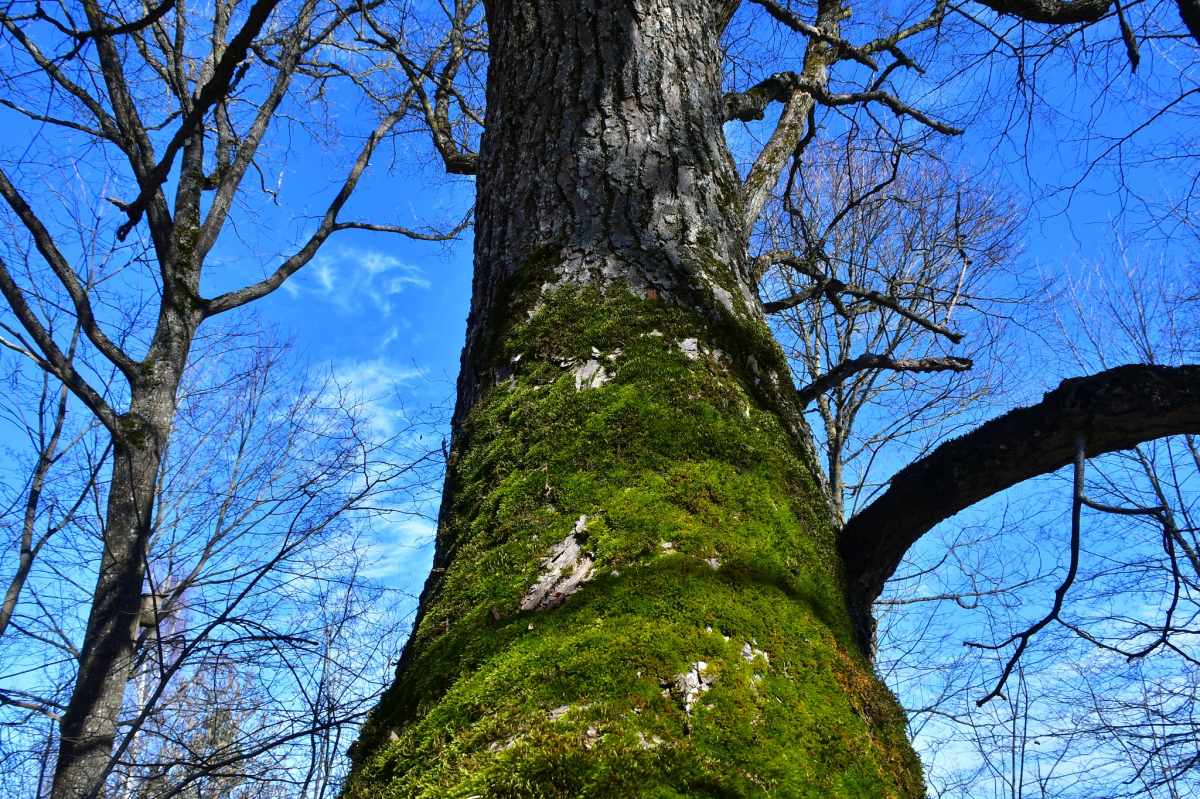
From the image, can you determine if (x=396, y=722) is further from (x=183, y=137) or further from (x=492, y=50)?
(x=183, y=137)

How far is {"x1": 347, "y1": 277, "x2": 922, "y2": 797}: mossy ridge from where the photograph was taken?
2.74 ft

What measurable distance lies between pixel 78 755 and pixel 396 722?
3.45 m

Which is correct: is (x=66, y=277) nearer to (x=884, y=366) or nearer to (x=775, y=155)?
(x=775, y=155)

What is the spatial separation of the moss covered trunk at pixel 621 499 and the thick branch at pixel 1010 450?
0.47ft

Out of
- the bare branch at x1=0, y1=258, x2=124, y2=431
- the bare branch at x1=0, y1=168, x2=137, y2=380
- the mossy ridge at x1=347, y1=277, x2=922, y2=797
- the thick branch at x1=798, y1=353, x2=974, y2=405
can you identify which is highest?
the bare branch at x1=0, y1=168, x2=137, y2=380

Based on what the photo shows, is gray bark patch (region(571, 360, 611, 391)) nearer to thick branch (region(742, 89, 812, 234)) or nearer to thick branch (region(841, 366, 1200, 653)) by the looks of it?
thick branch (region(841, 366, 1200, 653))

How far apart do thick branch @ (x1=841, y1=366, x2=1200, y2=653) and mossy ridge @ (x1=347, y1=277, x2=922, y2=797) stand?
149 mm

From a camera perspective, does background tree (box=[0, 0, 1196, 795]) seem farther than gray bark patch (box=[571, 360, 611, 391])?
No

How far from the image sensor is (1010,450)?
4.73 feet

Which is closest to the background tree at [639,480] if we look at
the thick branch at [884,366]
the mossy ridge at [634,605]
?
the mossy ridge at [634,605]

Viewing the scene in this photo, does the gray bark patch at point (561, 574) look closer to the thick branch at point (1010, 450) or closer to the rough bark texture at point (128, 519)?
the thick branch at point (1010, 450)

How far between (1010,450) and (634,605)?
977 mm

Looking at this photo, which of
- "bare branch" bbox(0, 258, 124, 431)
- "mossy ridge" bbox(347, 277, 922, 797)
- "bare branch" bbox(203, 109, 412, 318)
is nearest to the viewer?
"mossy ridge" bbox(347, 277, 922, 797)

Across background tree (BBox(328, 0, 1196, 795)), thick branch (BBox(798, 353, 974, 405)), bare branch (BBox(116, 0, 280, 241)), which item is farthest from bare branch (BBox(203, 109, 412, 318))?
thick branch (BBox(798, 353, 974, 405))
